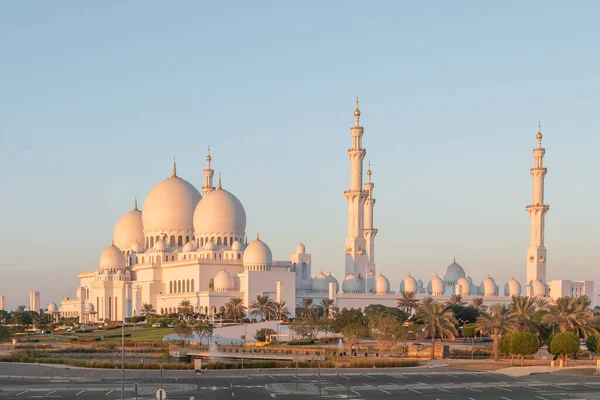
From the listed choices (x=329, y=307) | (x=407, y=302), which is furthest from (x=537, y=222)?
(x=329, y=307)

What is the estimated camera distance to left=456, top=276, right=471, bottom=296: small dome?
12612cm

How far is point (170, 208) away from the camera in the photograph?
12400 cm

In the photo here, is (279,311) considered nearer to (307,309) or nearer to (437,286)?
(307,309)

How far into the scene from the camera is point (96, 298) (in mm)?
123812

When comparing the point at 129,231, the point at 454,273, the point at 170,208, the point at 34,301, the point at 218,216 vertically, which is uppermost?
the point at 170,208

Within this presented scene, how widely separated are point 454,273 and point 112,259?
150 feet

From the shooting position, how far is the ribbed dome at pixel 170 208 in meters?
124

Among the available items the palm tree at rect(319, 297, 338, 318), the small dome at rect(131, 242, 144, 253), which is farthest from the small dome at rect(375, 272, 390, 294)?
the small dome at rect(131, 242, 144, 253)

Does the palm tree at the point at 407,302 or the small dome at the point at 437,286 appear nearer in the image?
the palm tree at the point at 407,302

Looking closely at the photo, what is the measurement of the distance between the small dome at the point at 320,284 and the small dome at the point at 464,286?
1973 cm

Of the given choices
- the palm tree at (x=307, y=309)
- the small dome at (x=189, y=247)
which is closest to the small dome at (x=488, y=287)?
the palm tree at (x=307, y=309)

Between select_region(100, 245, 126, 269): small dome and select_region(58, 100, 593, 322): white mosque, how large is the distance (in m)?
0.13

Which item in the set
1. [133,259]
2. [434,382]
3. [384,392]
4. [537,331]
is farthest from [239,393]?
[133,259]

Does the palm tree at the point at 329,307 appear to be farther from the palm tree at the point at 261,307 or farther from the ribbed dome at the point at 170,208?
the ribbed dome at the point at 170,208
